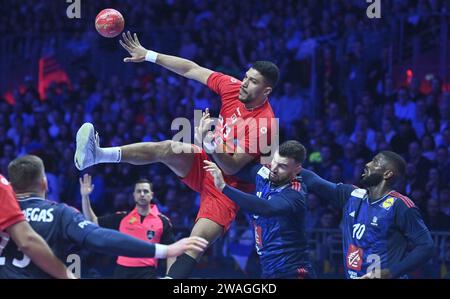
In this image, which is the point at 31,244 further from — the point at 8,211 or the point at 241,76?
the point at 241,76

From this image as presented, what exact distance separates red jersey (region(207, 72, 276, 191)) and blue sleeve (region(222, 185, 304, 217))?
1.00 metres

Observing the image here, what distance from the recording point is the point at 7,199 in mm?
5832

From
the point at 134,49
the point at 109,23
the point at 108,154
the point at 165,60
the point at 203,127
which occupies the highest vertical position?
the point at 109,23

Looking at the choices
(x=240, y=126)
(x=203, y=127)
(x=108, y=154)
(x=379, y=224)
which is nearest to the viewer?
(x=203, y=127)

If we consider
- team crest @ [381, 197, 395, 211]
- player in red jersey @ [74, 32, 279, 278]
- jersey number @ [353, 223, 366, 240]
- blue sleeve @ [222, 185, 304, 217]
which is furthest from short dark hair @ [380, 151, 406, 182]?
player in red jersey @ [74, 32, 279, 278]

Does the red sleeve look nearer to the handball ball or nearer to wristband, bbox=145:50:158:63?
wristband, bbox=145:50:158:63

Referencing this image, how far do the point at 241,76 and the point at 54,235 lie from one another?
29.0ft

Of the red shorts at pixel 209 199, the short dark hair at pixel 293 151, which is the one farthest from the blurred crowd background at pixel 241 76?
the short dark hair at pixel 293 151

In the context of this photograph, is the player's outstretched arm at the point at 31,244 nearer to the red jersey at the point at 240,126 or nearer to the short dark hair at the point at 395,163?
the red jersey at the point at 240,126

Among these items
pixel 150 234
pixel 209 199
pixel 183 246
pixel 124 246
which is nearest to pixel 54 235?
pixel 124 246

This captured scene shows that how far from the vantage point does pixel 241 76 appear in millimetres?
14555

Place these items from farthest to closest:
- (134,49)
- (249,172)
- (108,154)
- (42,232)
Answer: (134,49) < (249,172) < (108,154) < (42,232)
